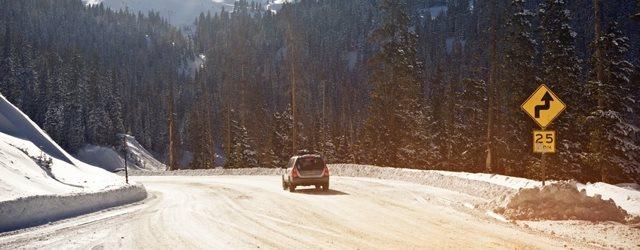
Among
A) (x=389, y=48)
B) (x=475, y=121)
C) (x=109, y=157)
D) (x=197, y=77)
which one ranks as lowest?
(x=109, y=157)

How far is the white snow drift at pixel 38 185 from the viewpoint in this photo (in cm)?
1223

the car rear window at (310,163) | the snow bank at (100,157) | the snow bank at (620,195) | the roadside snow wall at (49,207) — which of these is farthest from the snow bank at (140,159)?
the snow bank at (620,195)

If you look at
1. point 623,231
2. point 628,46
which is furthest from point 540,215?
point 628,46

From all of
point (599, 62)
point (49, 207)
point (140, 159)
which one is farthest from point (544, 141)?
point (140, 159)

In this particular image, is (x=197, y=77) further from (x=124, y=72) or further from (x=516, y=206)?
(x=516, y=206)

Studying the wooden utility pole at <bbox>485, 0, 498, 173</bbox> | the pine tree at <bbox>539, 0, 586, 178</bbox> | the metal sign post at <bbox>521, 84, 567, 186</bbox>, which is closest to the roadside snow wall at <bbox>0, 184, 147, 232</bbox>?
the metal sign post at <bbox>521, 84, 567, 186</bbox>

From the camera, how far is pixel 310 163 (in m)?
22.4

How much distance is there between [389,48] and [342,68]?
472 feet

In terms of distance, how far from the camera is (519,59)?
34.2 m

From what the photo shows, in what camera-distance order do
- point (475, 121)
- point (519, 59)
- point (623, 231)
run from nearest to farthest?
point (623, 231), point (519, 59), point (475, 121)

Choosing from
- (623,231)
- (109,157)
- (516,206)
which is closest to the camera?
(623,231)

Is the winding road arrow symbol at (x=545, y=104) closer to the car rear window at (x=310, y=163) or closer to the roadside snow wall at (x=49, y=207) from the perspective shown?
the car rear window at (x=310, y=163)

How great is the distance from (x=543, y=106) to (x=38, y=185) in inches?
593

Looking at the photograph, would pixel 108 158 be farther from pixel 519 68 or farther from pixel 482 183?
pixel 482 183
